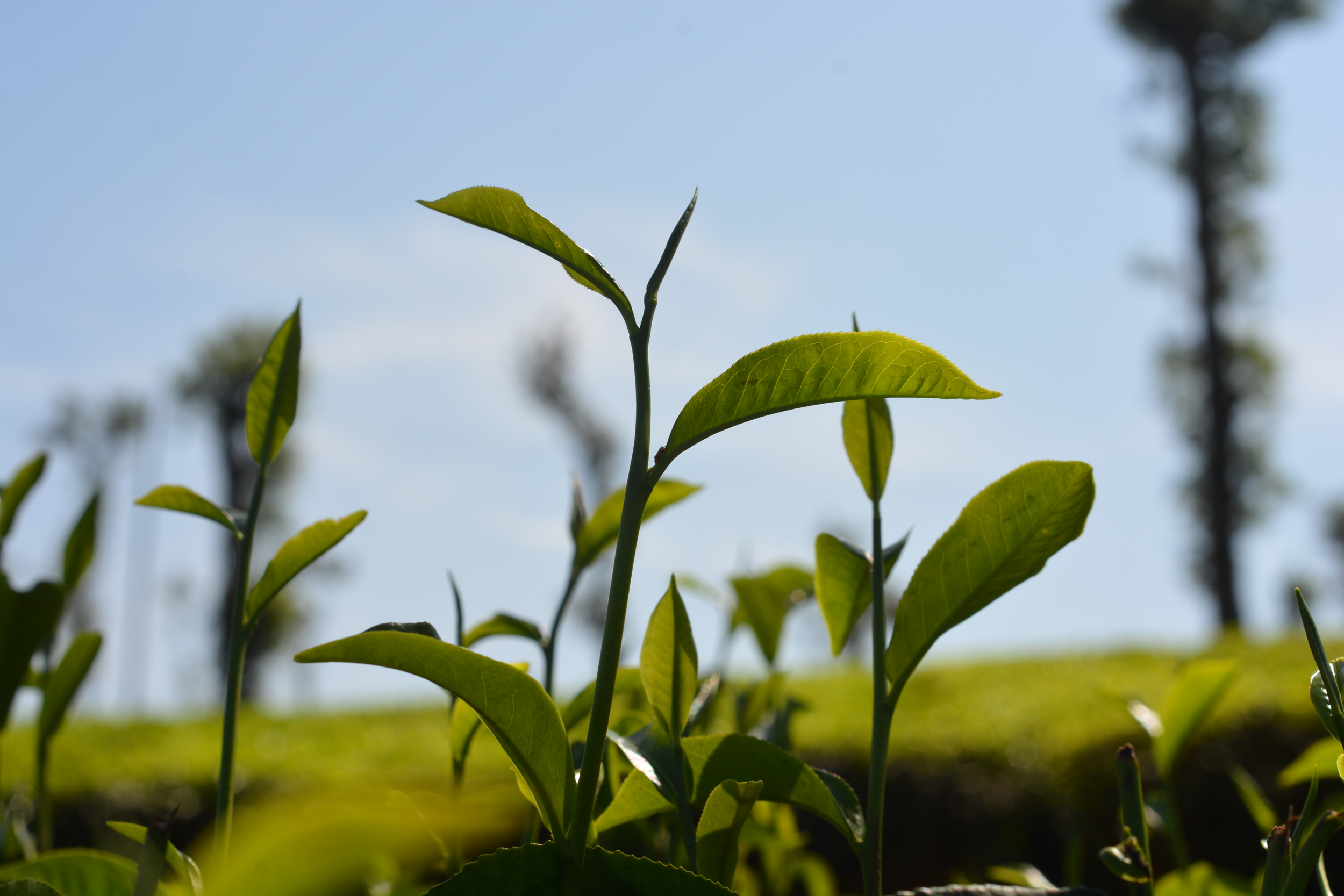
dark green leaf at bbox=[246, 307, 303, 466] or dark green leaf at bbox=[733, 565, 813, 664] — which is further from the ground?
dark green leaf at bbox=[246, 307, 303, 466]

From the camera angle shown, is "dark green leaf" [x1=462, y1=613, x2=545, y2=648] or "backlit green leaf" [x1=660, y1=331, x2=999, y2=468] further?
"dark green leaf" [x1=462, y1=613, x2=545, y2=648]

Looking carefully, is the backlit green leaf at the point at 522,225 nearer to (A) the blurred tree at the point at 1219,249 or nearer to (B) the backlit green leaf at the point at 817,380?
(B) the backlit green leaf at the point at 817,380

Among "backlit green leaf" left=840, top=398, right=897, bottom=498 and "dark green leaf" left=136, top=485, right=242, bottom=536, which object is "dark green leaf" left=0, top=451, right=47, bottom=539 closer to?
"dark green leaf" left=136, top=485, right=242, bottom=536

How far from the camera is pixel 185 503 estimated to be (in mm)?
693

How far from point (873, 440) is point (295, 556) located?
412 millimetres

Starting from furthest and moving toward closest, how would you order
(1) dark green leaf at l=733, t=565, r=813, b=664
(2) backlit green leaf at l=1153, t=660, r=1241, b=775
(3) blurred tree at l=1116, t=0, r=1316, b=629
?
(3) blurred tree at l=1116, t=0, r=1316, b=629, (1) dark green leaf at l=733, t=565, r=813, b=664, (2) backlit green leaf at l=1153, t=660, r=1241, b=775

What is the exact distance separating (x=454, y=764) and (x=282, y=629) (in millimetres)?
23407

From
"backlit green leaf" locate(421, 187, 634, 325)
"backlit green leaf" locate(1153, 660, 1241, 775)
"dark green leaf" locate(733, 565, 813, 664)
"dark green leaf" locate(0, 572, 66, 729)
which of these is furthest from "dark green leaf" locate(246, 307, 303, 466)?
"backlit green leaf" locate(1153, 660, 1241, 775)

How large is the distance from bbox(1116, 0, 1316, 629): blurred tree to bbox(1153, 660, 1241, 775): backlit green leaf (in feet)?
50.8

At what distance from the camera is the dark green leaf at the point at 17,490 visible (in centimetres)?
85

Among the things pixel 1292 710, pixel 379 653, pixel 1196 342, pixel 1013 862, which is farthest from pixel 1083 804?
pixel 1196 342

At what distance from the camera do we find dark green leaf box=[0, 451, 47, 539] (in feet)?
2.78

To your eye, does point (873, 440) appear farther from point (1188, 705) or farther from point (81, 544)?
point (81, 544)

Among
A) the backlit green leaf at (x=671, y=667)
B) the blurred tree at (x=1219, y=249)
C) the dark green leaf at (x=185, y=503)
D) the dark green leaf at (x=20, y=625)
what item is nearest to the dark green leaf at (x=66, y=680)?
the dark green leaf at (x=20, y=625)
